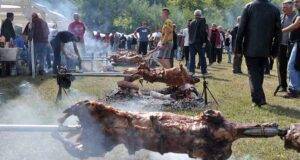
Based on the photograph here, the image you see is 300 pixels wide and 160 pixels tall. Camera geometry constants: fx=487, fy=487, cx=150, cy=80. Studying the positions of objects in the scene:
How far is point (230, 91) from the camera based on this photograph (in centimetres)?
1224

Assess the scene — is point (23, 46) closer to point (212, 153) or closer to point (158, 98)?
point (158, 98)

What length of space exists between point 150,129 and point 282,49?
8.92m

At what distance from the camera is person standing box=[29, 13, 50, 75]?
52.4 ft

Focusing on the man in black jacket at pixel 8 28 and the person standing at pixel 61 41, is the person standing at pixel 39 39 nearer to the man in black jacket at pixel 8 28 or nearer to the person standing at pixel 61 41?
the person standing at pixel 61 41

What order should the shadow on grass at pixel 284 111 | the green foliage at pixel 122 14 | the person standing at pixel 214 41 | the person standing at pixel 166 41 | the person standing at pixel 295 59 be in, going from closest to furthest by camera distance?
the shadow on grass at pixel 284 111, the person standing at pixel 295 59, the person standing at pixel 166 41, the person standing at pixel 214 41, the green foliage at pixel 122 14

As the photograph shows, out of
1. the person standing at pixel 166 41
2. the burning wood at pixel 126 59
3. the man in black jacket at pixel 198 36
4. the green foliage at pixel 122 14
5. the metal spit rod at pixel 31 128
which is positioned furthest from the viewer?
the green foliage at pixel 122 14

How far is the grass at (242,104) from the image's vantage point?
592cm

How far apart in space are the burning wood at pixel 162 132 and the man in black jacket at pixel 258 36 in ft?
19.6

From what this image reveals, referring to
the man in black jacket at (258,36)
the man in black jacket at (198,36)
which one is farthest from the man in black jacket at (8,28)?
the man in black jacket at (258,36)

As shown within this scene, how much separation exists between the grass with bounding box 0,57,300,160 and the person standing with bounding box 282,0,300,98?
14.3 inches

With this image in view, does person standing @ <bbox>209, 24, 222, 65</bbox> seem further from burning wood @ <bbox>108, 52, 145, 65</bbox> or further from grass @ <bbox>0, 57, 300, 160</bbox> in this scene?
grass @ <bbox>0, 57, 300, 160</bbox>

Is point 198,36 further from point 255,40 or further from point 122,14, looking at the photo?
point 122,14

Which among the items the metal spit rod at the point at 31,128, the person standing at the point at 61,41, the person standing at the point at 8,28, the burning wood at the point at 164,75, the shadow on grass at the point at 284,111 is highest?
the person standing at the point at 8,28

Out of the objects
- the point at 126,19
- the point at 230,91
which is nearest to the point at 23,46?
the point at 230,91
